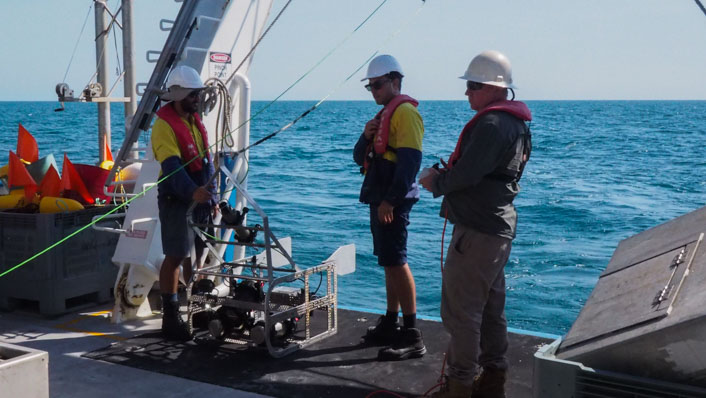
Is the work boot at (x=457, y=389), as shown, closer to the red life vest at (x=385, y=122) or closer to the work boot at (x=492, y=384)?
the work boot at (x=492, y=384)

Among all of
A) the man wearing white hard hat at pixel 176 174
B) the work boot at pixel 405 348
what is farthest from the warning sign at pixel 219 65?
the work boot at pixel 405 348

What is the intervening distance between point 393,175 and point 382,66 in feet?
2.40

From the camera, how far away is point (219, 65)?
20.8 feet

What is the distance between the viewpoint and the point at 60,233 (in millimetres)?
6137

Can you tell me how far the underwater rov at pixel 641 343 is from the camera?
108 inches

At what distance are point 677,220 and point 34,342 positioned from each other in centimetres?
433

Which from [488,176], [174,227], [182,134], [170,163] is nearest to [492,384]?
[488,176]

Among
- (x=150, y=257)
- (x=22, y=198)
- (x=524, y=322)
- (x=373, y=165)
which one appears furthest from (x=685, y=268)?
(x=524, y=322)

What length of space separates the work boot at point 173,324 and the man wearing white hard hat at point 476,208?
86.1 inches

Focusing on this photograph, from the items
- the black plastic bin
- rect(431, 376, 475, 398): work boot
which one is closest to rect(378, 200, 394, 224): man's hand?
rect(431, 376, 475, 398): work boot

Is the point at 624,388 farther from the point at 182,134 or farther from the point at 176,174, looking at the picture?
the point at 182,134

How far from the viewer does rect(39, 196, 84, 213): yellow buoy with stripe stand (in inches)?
248

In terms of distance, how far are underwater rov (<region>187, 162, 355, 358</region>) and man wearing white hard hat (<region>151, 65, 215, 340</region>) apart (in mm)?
134

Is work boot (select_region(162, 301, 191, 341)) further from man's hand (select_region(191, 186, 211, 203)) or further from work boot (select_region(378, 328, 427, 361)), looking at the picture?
work boot (select_region(378, 328, 427, 361))
